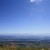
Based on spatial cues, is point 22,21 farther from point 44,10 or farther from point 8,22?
point 44,10

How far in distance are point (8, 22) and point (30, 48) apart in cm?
407

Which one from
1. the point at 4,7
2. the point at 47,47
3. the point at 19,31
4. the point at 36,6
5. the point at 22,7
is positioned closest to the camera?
the point at 47,47

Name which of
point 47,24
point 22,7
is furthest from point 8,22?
point 47,24

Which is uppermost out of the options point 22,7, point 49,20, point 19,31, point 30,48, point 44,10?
point 22,7

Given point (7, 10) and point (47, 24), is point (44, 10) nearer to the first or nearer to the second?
point (47, 24)

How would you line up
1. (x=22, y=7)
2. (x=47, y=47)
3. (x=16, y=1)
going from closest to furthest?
(x=47, y=47), (x=16, y=1), (x=22, y=7)

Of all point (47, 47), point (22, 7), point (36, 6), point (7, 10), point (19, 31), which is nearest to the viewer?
point (47, 47)

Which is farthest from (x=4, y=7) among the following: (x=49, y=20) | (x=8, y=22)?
(x=49, y=20)

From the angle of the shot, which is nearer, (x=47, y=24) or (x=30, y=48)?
(x=30, y=48)

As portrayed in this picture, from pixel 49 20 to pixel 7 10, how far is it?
2278mm

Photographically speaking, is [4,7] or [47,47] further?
[4,7]

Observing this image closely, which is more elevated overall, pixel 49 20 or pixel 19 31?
pixel 49 20

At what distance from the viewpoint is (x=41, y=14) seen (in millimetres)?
4332

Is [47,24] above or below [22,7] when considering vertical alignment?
below
